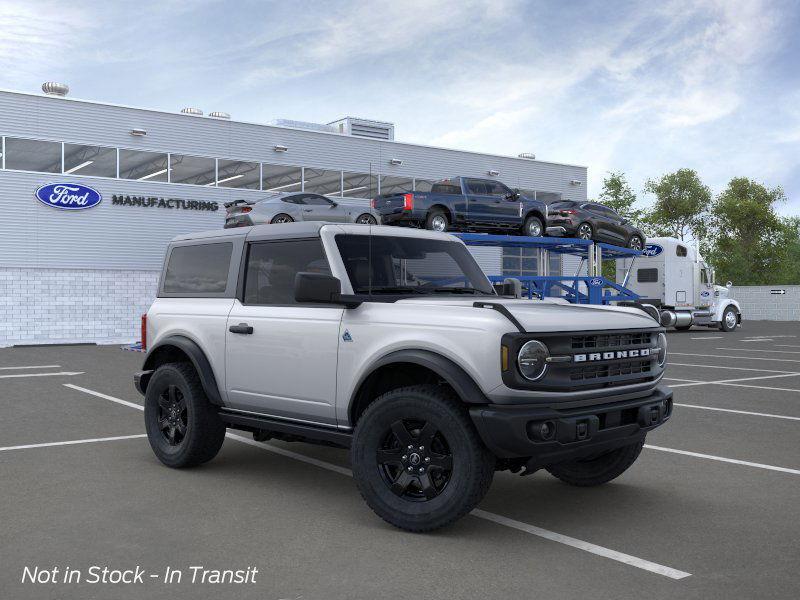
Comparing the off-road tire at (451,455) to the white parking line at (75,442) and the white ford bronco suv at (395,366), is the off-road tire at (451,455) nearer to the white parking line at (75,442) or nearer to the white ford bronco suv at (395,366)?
the white ford bronco suv at (395,366)

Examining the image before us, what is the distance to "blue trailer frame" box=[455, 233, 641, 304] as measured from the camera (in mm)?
22562

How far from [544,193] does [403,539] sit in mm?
35254

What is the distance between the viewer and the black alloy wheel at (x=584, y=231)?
2436cm

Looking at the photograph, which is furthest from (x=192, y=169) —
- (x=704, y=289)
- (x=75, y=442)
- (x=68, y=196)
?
(x=75, y=442)

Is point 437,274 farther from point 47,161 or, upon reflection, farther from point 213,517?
point 47,161

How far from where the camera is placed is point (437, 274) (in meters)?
6.21

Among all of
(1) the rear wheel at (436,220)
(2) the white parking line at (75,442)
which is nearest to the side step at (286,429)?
(2) the white parking line at (75,442)

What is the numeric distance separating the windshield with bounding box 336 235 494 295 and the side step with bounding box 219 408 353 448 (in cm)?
100

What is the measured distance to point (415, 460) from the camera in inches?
195

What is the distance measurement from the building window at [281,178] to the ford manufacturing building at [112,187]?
0.04 meters

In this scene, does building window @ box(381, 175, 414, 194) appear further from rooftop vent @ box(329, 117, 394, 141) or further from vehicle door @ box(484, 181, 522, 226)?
vehicle door @ box(484, 181, 522, 226)

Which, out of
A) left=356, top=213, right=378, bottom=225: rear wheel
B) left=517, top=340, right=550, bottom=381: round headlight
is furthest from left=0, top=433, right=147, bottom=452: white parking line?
left=356, top=213, right=378, bottom=225: rear wheel

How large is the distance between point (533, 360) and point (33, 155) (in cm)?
2529

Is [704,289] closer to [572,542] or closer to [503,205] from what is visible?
[503,205]
